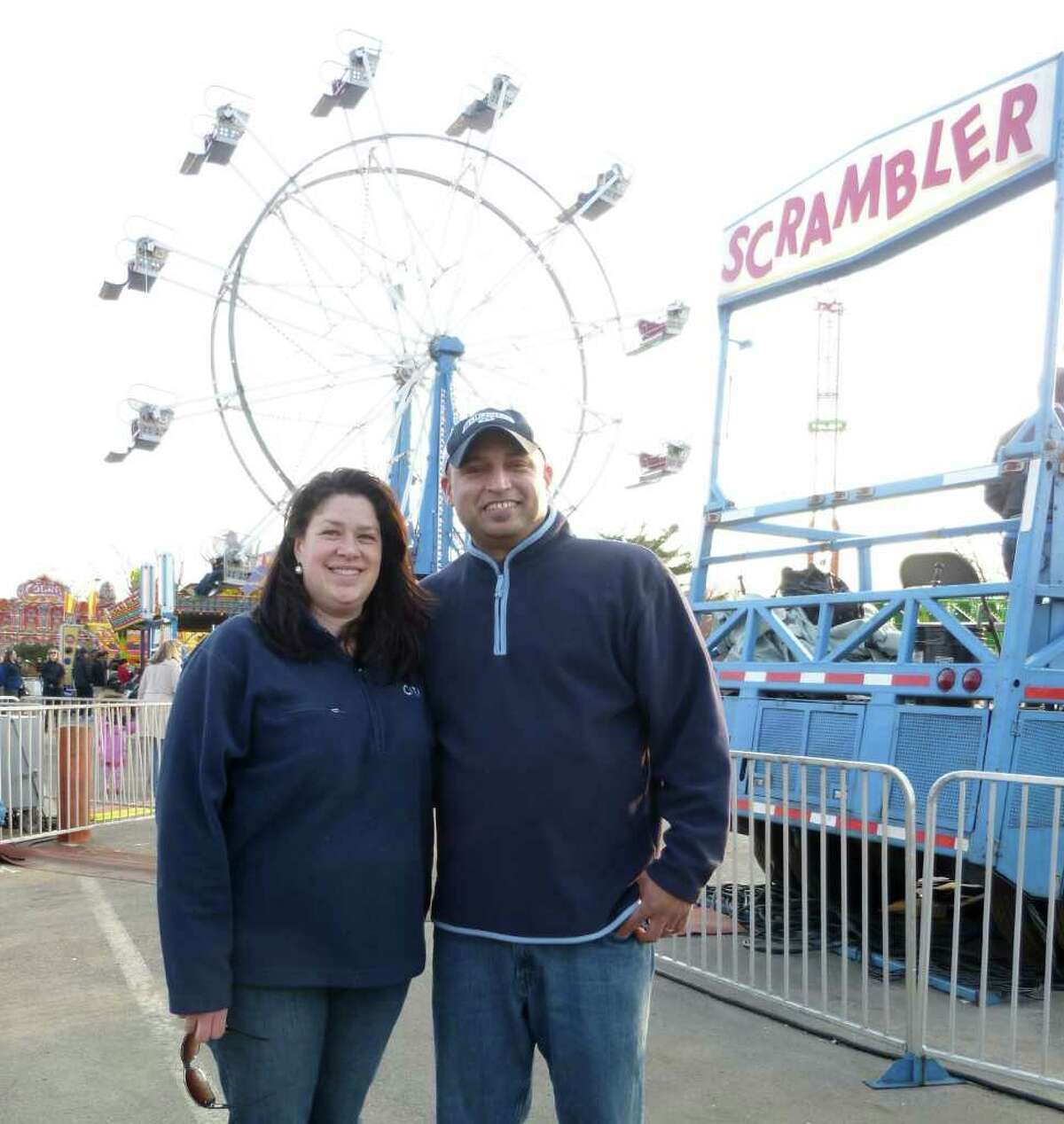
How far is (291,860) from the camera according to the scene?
2094 mm

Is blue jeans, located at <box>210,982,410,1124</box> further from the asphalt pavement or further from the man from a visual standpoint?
the asphalt pavement

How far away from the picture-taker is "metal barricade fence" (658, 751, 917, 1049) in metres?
4.04

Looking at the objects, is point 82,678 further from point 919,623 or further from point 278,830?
point 278,830

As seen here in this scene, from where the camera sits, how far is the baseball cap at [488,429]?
239 cm

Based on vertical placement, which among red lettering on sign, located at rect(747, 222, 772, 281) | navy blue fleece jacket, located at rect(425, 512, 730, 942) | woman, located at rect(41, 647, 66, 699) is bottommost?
woman, located at rect(41, 647, 66, 699)

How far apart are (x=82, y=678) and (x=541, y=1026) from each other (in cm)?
2143

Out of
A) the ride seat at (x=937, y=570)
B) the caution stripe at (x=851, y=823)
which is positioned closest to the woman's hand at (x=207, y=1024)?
the caution stripe at (x=851, y=823)

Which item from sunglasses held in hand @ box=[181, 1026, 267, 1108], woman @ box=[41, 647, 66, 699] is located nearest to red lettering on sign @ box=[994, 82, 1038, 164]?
sunglasses held in hand @ box=[181, 1026, 267, 1108]

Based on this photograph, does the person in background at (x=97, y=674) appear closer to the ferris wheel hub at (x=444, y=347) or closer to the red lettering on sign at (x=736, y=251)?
the ferris wheel hub at (x=444, y=347)

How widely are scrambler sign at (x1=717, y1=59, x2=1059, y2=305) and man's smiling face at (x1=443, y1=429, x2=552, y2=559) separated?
4.01m

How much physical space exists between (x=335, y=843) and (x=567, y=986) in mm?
500

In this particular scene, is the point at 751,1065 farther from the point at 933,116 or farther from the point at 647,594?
the point at 933,116

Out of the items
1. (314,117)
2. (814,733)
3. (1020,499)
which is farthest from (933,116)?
(314,117)

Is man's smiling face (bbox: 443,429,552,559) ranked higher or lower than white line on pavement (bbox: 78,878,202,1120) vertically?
higher
